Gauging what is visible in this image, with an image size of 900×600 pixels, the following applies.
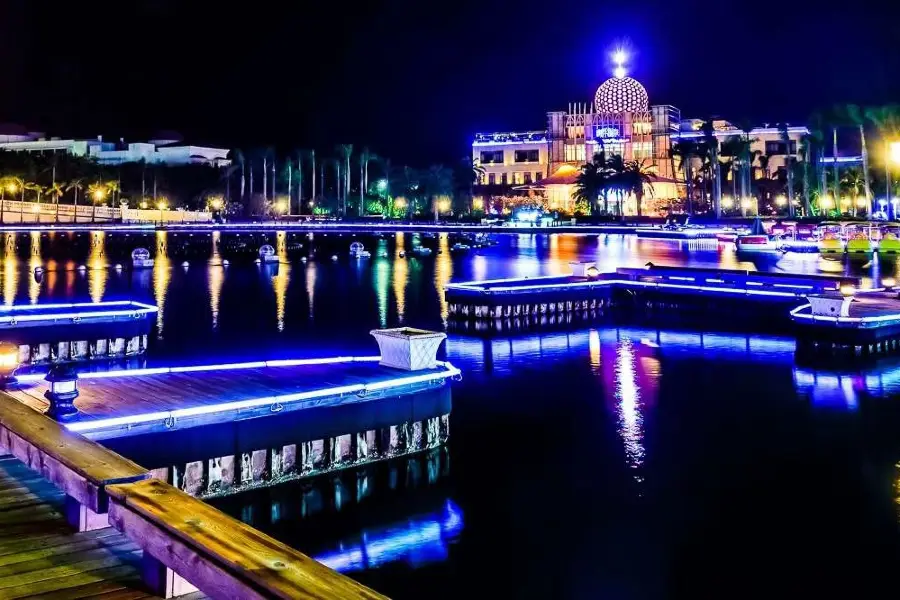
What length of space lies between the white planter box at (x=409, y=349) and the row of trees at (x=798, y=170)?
3763 inches

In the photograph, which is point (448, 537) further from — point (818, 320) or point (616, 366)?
point (818, 320)

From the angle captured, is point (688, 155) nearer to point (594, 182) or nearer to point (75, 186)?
point (594, 182)

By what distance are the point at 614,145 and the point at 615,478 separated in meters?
138

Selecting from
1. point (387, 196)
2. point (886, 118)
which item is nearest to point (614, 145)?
point (387, 196)

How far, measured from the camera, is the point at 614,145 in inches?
5969

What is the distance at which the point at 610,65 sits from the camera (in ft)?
540

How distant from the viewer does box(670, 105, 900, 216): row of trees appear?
361 feet

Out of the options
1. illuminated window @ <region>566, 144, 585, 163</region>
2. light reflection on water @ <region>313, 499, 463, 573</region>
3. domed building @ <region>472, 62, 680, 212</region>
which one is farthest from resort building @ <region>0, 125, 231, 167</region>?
light reflection on water @ <region>313, 499, 463, 573</region>

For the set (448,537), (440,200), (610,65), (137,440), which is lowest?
(448,537)

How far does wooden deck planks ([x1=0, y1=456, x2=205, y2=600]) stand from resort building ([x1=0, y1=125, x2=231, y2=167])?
15292 cm

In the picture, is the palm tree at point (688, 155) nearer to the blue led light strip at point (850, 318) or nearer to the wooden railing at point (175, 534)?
the blue led light strip at point (850, 318)

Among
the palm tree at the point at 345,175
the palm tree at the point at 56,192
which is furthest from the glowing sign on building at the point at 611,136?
the palm tree at the point at 56,192

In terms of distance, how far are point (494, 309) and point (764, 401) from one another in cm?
1474

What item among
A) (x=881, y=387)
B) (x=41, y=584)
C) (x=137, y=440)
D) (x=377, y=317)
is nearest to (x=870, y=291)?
(x=881, y=387)
